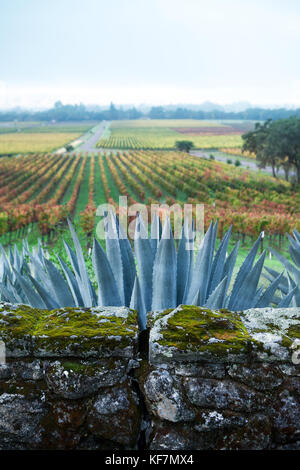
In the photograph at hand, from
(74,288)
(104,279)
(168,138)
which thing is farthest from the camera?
(168,138)

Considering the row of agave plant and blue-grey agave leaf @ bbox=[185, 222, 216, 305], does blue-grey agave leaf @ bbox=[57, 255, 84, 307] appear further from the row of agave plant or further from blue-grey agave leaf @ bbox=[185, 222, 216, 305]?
blue-grey agave leaf @ bbox=[185, 222, 216, 305]

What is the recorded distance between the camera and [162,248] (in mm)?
→ 2068

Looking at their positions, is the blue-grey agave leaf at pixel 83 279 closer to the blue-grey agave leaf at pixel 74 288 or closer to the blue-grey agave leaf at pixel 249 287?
the blue-grey agave leaf at pixel 74 288

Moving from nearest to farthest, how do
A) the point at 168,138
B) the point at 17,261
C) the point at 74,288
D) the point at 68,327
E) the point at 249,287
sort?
the point at 68,327 → the point at 249,287 → the point at 74,288 → the point at 17,261 → the point at 168,138

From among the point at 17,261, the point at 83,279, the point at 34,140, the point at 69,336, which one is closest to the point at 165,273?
the point at 83,279

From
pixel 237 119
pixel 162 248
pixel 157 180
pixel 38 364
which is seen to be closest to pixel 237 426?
pixel 38 364

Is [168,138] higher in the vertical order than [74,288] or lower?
higher

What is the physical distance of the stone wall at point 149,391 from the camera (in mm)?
1322

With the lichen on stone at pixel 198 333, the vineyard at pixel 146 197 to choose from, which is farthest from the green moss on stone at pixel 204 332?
the vineyard at pixel 146 197

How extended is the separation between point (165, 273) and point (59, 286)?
2.37 feet

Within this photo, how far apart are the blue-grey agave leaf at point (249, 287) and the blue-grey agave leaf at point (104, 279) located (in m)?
0.78

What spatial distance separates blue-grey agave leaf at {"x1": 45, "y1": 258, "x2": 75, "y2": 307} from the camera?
223 centimetres

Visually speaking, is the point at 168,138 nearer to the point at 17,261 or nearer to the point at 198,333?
the point at 17,261

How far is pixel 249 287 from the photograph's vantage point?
2223 mm
